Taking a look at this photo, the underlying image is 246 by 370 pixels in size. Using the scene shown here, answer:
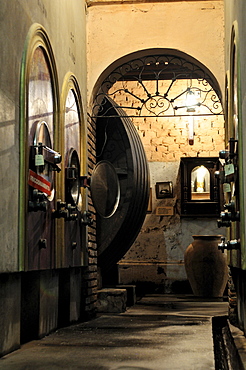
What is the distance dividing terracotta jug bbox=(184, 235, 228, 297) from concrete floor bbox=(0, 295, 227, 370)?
317 cm

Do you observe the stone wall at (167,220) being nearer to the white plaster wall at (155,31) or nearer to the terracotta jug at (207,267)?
the terracotta jug at (207,267)

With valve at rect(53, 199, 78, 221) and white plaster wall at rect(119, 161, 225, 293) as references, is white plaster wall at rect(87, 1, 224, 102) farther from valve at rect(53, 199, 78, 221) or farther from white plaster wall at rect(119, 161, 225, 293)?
white plaster wall at rect(119, 161, 225, 293)

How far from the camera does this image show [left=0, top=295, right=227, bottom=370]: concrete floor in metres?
3.56

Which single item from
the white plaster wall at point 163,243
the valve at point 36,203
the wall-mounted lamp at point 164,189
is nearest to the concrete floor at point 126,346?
the valve at point 36,203

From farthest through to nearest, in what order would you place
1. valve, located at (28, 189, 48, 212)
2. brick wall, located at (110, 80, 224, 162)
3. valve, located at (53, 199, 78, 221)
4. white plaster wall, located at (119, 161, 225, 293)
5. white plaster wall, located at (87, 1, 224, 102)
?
brick wall, located at (110, 80, 224, 162) < white plaster wall, located at (119, 161, 225, 293) < white plaster wall, located at (87, 1, 224, 102) < valve, located at (53, 199, 78, 221) < valve, located at (28, 189, 48, 212)

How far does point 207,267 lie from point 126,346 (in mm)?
6095

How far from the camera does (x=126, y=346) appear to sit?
14.3 feet

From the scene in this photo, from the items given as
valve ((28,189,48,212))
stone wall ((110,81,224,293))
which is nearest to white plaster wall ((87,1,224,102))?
valve ((28,189,48,212))

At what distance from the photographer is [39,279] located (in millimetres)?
4758

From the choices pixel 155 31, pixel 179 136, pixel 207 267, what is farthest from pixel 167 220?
pixel 155 31

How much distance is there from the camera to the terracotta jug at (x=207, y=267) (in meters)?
10.2

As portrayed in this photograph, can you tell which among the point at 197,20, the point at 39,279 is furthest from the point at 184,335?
the point at 197,20

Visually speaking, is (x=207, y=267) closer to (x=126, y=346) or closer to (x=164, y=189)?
(x=164, y=189)

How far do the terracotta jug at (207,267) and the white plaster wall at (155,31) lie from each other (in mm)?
4075
